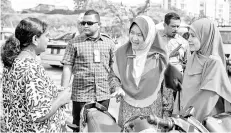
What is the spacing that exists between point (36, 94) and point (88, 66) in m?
1.69

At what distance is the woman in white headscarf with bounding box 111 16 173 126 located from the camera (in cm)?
288

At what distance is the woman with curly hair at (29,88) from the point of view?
2006mm

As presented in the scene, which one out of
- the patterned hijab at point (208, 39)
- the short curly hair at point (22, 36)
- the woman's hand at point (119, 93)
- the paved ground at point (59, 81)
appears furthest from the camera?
the paved ground at point (59, 81)

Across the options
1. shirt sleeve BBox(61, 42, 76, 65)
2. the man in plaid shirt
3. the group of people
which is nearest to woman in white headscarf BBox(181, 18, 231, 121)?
the group of people

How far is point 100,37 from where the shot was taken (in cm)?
380

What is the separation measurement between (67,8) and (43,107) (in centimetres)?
3459

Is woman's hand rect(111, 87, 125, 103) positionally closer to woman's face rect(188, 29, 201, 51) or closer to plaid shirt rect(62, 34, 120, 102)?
woman's face rect(188, 29, 201, 51)

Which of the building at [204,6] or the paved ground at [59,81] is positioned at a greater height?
the building at [204,6]

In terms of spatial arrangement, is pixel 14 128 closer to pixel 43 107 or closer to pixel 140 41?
pixel 43 107

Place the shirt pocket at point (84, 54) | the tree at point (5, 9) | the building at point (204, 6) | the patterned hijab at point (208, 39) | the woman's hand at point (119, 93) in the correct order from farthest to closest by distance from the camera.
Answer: the building at point (204, 6) < the tree at point (5, 9) < the shirt pocket at point (84, 54) < the woman's hand at point (119, 93) < the patterned hijab at point (208, 39)

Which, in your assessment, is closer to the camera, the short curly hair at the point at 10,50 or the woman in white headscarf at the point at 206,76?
the short curly hair at the point at 10,50

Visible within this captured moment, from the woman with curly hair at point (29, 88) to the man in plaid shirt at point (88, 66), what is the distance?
1.41 m

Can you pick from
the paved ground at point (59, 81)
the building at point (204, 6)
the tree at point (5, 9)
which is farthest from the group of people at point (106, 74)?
the building at point (204, 6)

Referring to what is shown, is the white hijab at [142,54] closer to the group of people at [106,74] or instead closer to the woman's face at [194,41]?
the group of people at [106,74]
